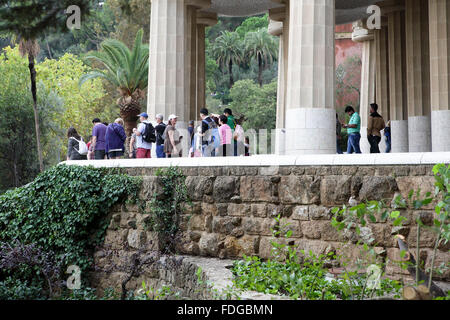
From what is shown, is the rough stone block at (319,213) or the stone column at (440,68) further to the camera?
the stone column at (440,68)

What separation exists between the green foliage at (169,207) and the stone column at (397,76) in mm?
13861

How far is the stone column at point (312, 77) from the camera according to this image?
48.6ft

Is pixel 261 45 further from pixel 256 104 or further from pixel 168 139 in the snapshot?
pixel 168 139

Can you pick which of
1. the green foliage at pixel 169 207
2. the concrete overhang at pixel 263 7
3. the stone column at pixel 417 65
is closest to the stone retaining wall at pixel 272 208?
the green foliage at pixel 169 207

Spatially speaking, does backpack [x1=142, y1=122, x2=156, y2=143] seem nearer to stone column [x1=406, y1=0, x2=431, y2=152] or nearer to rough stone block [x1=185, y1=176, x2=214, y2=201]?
rough stone block [x1=185, y1=176, x2=214, y2=201]

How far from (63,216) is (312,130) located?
632cm

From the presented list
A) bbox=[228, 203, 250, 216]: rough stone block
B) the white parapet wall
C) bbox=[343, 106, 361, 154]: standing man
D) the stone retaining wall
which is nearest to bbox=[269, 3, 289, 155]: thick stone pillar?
bbox=[343, 106, 361, 154]: standing man

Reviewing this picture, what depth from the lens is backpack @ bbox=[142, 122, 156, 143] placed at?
16125 millimetres

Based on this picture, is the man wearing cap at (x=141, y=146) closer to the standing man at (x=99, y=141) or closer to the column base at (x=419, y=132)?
the standing man at (x=99, y=141)

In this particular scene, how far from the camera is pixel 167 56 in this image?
19703 millimetres

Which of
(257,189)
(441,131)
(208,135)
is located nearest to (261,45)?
(441,131)

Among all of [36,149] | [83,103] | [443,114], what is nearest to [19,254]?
[443,114]

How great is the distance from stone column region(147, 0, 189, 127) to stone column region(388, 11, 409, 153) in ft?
31.9

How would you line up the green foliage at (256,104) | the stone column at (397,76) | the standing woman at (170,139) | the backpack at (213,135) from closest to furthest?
the backpack at (213,135)
the standing woman at (170,139)
the stone column at (397,76)
the green foliage at (256,104)
